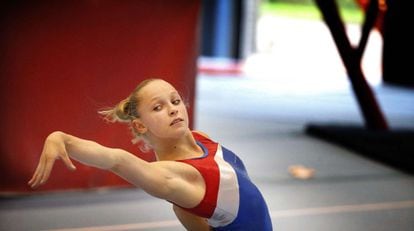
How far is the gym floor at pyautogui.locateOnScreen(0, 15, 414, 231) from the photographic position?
9.98 feet

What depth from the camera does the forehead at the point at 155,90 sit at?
1.99 m

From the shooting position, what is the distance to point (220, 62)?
11484mm

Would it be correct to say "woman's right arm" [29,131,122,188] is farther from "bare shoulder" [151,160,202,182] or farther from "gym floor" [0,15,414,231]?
"gym floor" [0,15,414,231]

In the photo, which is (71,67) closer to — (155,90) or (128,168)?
(155,90)

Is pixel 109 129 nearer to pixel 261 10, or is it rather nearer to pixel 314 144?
pixel 314 144

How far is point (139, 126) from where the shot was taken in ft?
6.64

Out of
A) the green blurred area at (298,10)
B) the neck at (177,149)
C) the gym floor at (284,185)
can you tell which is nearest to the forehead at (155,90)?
the neck at (177,149)

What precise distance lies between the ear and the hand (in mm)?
319

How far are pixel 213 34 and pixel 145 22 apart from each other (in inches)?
318

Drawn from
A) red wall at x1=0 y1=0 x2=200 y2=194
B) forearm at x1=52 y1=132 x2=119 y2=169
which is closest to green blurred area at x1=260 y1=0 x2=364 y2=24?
red wall at x1=0 y1=0 x2=200 y2=194

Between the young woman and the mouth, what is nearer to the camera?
the young woman

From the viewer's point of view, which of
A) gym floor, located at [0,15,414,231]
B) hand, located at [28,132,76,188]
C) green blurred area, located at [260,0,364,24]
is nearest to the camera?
hand, located at [28,132,76,188]

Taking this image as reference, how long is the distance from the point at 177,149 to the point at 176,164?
155mm

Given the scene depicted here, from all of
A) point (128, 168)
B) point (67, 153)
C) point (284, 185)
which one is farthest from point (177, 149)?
point (284, 185)
